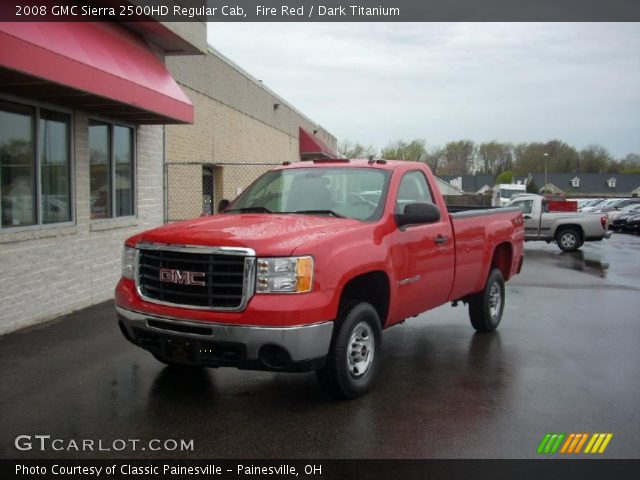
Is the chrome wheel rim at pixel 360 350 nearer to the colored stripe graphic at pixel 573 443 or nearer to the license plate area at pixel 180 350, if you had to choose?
the license plate area at pixel 180 350

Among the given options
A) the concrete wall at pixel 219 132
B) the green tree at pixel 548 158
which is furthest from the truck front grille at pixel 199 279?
the green tree at pixel 548 158

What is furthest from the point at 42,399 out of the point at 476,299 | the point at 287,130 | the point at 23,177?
the point at 287,130

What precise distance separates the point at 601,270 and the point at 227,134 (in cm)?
1126

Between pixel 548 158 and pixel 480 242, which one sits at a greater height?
pixel 548 158

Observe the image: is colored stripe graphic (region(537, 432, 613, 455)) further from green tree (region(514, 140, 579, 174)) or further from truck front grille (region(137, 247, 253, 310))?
green tree (region(514, 140, 579, 174))

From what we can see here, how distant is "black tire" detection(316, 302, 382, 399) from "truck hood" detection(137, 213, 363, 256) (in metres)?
0.71

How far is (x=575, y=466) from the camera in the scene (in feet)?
12.8

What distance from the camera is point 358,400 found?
16.6 ft

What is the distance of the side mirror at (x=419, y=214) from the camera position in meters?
5.41

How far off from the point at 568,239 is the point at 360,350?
55.7ft

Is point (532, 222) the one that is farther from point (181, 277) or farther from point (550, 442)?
point (181, 277)

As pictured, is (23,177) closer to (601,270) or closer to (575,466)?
(575,466)

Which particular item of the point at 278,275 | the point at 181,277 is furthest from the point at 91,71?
the point at 278,275

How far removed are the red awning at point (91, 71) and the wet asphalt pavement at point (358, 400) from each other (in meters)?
2.93
